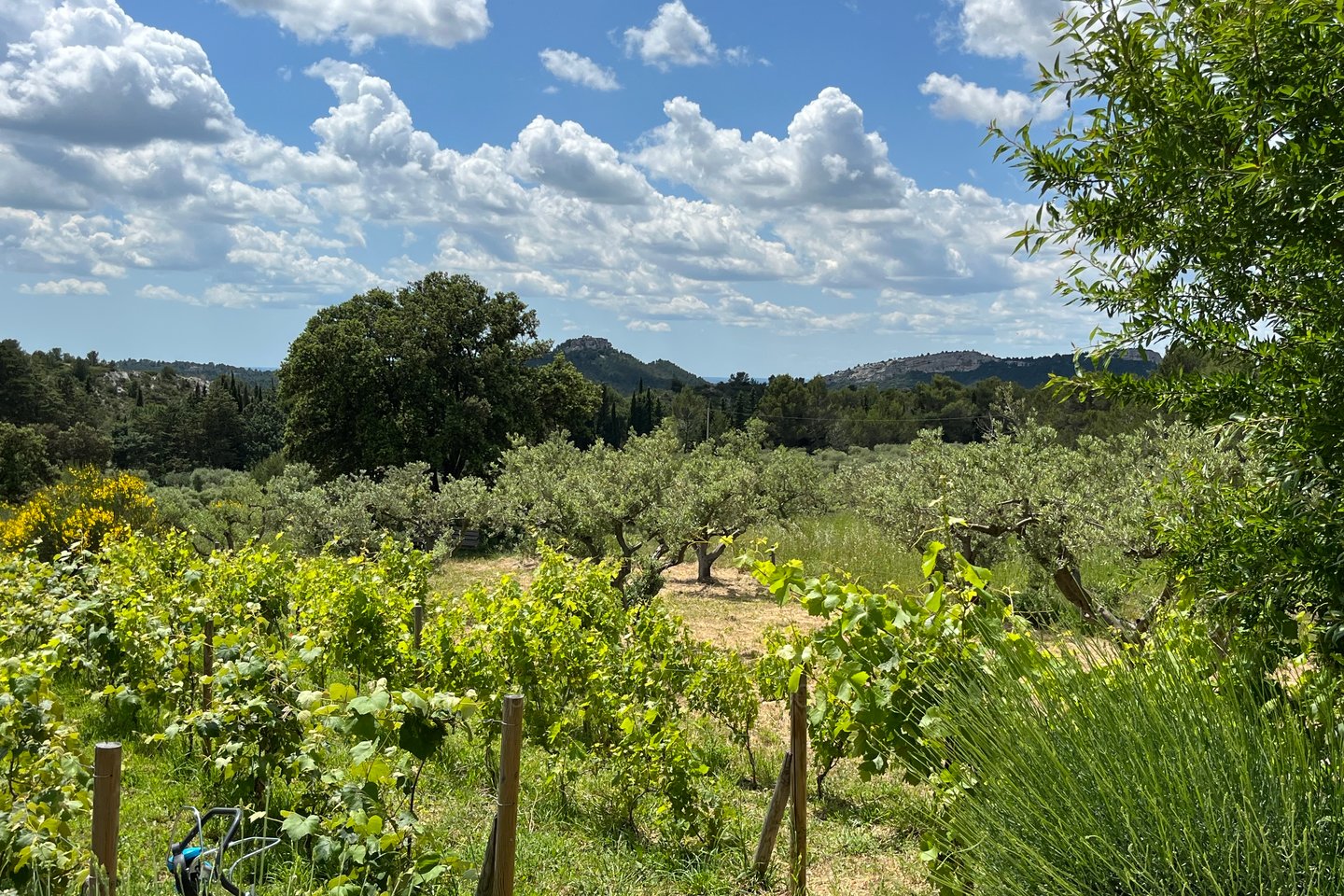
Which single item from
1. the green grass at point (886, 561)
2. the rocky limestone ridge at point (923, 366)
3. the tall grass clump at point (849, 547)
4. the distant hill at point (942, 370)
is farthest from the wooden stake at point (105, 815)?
the rocky limestone ridge at point (923, 366)

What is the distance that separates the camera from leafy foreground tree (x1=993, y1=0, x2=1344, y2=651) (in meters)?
2.03

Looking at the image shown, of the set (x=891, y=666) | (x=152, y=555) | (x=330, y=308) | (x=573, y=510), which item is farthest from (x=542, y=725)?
(x=330, y=308)

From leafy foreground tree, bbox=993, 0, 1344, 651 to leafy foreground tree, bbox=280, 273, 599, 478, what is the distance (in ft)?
68.1

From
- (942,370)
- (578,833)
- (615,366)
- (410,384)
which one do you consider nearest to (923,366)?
(942,370)

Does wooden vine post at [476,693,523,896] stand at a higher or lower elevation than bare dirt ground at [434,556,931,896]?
higher

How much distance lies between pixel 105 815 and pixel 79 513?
553 inches

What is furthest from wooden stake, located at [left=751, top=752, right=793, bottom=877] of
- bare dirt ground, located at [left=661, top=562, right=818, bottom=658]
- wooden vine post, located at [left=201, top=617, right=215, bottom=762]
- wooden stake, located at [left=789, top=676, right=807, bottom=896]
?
bare dirt ground, located at [left=661, top=562, right=818, bottom=658]

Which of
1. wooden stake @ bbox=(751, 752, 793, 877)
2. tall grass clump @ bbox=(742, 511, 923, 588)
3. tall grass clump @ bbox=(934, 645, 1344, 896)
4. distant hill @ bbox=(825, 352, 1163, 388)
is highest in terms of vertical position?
distant hill @ bbox=(825, 352, 1163, 388)

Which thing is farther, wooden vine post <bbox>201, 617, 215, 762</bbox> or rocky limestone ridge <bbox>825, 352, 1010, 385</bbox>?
rocky limestone ridge <bbox>825, 352, 1010, 385</bbox>

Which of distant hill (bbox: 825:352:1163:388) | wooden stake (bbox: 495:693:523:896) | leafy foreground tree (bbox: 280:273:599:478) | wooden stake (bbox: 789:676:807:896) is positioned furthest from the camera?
distant hill (bbox: 825:352:1163:388)

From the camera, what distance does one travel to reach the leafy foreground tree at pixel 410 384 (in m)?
22.7

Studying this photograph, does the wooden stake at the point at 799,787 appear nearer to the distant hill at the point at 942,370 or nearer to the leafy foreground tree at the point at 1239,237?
the leafy foreground tree at the point at 1239,237

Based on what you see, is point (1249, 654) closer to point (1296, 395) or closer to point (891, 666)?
point (1296, 395)

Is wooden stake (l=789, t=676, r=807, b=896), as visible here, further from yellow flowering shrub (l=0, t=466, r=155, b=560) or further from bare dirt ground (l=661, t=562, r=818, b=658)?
yellow flowering shrub (l=0, t=466, r=155, b=560)
